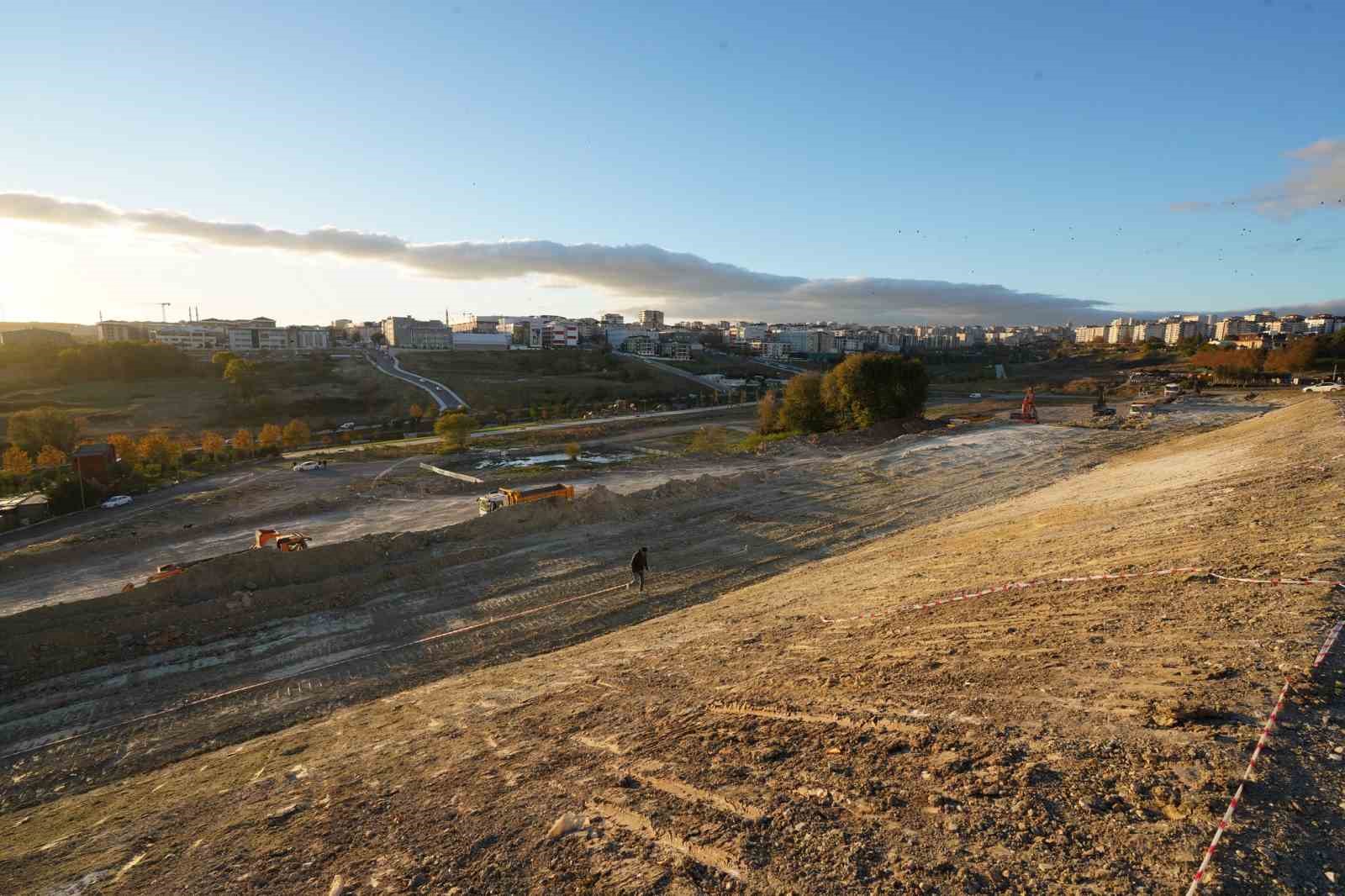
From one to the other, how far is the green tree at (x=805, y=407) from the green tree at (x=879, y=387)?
6.52 feet

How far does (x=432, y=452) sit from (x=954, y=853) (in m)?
47.8

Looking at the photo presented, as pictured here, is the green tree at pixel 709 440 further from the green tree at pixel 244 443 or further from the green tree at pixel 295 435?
the green tree at pixel 244 443

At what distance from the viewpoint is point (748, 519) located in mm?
22953

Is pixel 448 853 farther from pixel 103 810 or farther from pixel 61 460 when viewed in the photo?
pixel 61 460

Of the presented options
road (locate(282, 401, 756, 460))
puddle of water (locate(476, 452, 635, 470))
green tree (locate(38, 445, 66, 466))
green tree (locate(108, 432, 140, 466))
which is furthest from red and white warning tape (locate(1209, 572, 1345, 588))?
green tree (locate(38, 445, 66, 466))

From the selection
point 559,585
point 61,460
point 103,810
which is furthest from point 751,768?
point 61,460

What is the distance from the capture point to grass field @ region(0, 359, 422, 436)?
6525 centimetres

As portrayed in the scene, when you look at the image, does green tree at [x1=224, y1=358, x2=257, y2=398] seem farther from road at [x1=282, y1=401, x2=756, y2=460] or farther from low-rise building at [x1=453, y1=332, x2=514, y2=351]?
low-rise building at [x1=453, y1=332, x2=514, y2=351]

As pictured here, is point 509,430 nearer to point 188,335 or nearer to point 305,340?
point 305,340

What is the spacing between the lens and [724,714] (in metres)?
8.16

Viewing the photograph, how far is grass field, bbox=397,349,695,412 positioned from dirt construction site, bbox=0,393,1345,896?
62288mm

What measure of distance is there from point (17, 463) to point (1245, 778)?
5679cm

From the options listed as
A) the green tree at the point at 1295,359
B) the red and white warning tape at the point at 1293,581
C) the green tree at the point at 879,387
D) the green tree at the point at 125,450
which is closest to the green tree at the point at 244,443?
the green tree at the point at 125,450

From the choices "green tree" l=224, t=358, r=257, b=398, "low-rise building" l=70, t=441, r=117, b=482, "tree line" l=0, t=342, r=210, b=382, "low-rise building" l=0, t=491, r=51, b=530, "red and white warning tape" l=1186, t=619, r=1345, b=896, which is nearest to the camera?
"red and white warning tape" l=1186, t=619, r=1345, b=896
